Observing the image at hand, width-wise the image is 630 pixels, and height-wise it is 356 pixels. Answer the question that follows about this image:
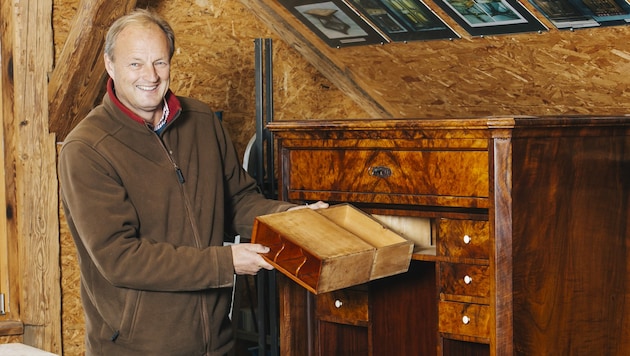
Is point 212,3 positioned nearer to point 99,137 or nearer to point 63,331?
point 63,331

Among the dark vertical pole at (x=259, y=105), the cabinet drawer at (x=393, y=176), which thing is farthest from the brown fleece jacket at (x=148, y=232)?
the dark vertical pole at (x=259, y=105)

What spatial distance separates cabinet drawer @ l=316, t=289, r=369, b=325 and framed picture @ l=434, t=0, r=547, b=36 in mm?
1242

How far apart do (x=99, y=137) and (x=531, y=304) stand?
1.17 metres

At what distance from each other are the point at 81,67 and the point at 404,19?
1.29 meters

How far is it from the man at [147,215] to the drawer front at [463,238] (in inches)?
19.0

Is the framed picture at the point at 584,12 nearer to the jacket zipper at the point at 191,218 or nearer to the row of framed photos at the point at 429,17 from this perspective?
the row of framed photos at the point at 429,17

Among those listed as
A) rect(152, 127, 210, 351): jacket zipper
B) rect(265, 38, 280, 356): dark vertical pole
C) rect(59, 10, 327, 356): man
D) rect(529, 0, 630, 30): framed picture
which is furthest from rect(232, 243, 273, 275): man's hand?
rect(529, 0, 630, 30): framed picture

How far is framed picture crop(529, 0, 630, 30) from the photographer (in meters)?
2.95

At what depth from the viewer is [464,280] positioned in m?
2.33

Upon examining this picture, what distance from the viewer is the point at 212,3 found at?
13.3 ft

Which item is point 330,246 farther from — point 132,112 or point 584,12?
point 584,12

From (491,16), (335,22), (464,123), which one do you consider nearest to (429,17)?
(491,16)

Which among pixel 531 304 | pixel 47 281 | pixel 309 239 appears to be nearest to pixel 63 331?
pixel 47 281

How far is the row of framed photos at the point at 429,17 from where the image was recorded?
10.0 feet
